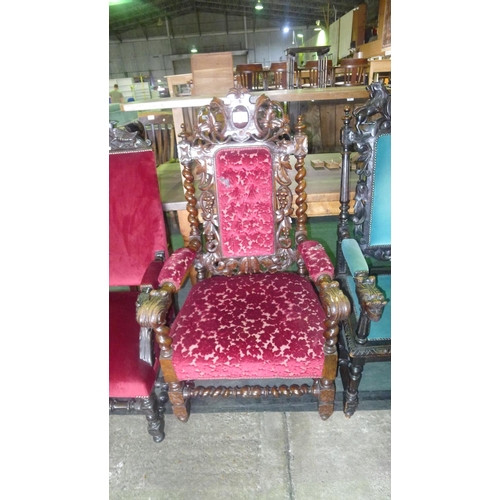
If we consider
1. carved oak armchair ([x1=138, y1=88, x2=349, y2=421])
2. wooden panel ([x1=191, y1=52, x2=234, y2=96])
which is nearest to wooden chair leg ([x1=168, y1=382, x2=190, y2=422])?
carved oak armchair ([x1=138, y1=88, x2=349, y2=421])

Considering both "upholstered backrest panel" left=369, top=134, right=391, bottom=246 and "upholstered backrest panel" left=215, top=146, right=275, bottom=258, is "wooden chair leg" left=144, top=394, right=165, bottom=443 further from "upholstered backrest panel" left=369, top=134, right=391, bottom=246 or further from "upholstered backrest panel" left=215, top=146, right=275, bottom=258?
"upholstered backrest panel" left=369, top=134, right=391, bottom=246

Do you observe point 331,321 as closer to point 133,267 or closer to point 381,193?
point 381,193

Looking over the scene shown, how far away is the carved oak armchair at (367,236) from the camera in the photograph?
4.27ft

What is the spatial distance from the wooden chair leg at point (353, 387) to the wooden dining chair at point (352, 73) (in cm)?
434

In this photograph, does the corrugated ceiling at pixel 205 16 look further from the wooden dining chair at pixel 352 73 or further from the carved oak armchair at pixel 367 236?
the carved oak armchair at pixel 367 236

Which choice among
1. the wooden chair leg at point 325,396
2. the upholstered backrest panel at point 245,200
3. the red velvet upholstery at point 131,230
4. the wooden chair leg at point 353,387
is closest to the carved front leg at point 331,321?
the wooden chair leg at point 325,396

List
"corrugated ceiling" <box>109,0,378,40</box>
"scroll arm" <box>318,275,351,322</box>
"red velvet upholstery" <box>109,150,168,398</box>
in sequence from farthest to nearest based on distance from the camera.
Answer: "corrugated ceiling" <box>109,0,378,40</box> → "red velvet upholstery" <box>109,150,168,398</box> → "scroll arm" <box>318,275,351,322</box>

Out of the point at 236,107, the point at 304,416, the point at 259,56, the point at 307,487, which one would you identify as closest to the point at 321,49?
the point at 236,107

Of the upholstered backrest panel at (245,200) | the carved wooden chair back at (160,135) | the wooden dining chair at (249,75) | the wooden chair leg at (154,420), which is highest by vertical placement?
the wooden dining chair at (249,75)

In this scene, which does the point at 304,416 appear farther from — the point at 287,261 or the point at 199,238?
the point at 199,238

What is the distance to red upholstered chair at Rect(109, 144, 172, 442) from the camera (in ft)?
4.12

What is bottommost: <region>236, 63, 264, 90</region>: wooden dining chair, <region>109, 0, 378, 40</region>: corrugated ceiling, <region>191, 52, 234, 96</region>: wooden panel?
<region>191, 52, 234, 96</region>: wooden panel

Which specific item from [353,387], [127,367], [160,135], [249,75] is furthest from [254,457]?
[249,75]

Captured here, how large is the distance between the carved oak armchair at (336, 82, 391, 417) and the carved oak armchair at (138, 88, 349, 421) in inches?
5.0
